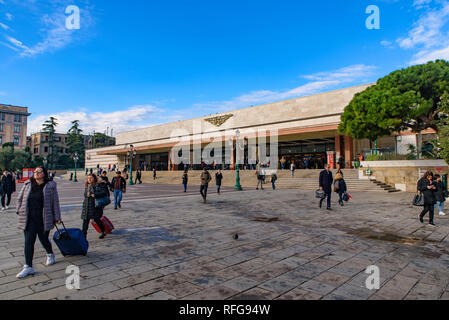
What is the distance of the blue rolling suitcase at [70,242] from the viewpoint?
13.8 ft

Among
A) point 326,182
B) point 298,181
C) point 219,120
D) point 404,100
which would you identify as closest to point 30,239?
point 326,182

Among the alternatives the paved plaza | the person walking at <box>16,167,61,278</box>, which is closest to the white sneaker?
the person walking at <box>16,167,61,278</box>

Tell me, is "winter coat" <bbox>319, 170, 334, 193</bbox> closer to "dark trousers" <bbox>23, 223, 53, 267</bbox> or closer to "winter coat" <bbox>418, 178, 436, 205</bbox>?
"winter coat" <bbox>418, 178, 436, 205</bbox>

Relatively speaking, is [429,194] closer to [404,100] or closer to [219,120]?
[404,100]

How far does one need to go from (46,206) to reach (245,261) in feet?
10.6

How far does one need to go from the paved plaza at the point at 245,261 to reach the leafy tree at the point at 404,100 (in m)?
12.0

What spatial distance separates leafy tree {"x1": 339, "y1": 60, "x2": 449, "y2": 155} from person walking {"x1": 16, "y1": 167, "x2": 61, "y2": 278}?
19289 millimetres

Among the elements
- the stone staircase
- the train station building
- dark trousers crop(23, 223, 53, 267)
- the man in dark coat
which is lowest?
the stone staircase

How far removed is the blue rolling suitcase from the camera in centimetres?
421

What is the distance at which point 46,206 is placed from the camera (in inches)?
153

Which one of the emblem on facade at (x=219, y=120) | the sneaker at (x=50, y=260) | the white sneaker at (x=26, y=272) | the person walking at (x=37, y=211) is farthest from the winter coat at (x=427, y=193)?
the emblem on facade at (x=219, y=120)

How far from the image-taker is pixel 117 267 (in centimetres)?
389
